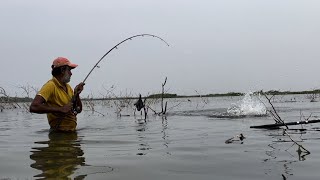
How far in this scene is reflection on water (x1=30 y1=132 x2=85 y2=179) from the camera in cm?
441

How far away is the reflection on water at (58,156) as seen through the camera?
4406 mm

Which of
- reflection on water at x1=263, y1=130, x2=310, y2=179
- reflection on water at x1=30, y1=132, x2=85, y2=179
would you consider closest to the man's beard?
reflection on water at x1=30, y1=132, x2=85, y2=179

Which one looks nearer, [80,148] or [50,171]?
[50,171]

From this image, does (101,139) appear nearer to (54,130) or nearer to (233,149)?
(54,130)

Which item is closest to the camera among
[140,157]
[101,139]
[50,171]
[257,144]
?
[50,171]

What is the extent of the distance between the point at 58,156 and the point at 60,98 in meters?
2.24

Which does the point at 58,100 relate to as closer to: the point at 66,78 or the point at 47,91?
the point at 47,91

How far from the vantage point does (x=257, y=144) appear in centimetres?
630

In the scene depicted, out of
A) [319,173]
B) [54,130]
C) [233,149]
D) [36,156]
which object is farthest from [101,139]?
[319,173]

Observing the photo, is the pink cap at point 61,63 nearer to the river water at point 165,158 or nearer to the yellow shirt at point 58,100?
the yellow shirt at point 58,100

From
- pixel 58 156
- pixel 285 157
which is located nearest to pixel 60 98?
pixel 58 156

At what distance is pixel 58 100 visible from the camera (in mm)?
7621

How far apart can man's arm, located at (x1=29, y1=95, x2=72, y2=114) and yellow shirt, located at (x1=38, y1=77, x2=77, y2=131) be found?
0.11 meters

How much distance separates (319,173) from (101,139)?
4564mm
